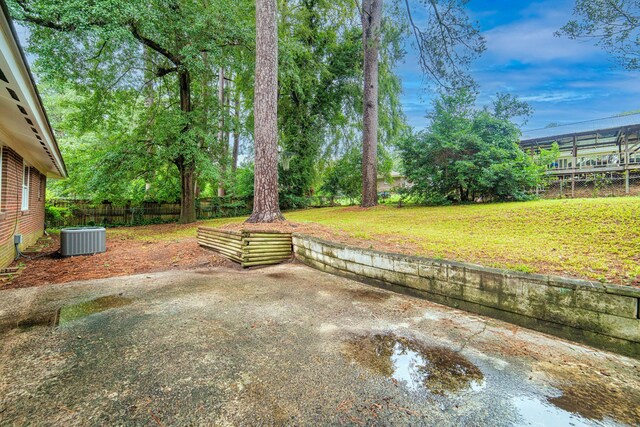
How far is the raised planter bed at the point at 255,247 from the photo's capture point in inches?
210

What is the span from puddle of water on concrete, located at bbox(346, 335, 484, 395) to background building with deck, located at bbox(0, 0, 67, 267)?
3610 millimetres

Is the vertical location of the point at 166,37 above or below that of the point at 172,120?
above

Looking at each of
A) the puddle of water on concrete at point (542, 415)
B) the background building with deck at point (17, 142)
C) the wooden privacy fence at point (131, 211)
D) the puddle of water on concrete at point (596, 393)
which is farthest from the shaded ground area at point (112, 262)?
the wooden privacy fence at point (131, 211)

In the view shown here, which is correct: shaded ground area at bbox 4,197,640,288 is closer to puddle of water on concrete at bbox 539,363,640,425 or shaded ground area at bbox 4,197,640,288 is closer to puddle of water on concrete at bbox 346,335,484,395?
puddle of water on concrete at bbox 539,363,640,425

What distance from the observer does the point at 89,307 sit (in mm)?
3184

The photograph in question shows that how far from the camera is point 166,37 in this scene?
9.59 m

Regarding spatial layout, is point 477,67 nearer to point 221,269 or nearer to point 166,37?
point 221,269

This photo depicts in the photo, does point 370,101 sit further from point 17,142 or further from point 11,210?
point 11,210

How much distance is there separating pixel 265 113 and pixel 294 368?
6568 mm

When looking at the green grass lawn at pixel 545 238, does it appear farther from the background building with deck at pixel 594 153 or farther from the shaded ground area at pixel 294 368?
the background building with deck at pixel 594 153

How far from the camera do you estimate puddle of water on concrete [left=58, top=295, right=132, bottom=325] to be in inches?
114

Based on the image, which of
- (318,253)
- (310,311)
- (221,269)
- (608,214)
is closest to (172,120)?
(221,269)

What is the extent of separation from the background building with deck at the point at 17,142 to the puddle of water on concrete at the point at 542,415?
13.8 ft

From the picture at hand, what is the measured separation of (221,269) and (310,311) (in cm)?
276
